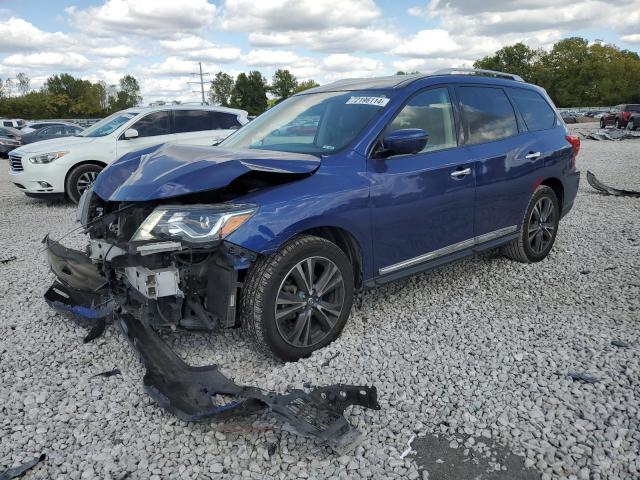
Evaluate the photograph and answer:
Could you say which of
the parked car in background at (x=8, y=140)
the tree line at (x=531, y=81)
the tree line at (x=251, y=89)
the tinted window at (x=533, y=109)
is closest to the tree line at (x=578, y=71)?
the tree line at (x=531, y=81)

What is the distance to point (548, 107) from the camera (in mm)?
5574

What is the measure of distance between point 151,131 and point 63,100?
82.4m

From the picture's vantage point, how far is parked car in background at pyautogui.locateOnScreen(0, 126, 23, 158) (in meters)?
21.5

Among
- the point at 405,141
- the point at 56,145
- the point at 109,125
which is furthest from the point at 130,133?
the point at 405,141

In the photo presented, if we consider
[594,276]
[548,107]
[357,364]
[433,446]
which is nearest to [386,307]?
[357,364]

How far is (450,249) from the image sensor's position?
4273 mm

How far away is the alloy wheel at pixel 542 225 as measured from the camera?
207 inches

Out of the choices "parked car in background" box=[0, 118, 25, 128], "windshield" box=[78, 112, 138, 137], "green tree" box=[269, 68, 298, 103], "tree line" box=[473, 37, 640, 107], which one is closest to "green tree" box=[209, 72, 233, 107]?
"green tree" box=[269, 68, 298, 103]

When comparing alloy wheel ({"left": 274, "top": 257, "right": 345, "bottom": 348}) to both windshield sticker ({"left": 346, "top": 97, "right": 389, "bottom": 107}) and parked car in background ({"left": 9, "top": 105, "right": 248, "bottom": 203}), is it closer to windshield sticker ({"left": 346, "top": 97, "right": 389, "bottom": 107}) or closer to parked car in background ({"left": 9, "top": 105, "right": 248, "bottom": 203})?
windshield sticker ({"left": 346, "top": 97, "right": 389, "bottom": 107})

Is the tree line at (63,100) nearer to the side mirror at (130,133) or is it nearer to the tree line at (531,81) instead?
the tree line at (531,81)

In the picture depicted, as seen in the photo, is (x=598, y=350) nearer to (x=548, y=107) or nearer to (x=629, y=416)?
(x=629, y=416)

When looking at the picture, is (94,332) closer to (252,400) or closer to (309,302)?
(309,302)

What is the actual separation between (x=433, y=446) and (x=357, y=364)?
85cm

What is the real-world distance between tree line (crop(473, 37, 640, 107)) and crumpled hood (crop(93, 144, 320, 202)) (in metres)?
90.9
